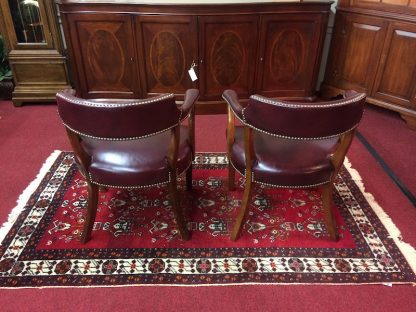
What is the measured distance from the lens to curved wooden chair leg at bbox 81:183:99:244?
1.71 meters

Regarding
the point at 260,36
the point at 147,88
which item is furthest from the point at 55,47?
the point at 260,36

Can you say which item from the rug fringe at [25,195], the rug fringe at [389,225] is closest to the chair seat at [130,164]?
the rug fringe at [25,195]

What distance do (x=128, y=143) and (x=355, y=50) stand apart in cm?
227

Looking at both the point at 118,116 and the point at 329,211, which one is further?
the point at 329,211

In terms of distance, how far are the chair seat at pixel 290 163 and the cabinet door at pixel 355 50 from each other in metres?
1.61

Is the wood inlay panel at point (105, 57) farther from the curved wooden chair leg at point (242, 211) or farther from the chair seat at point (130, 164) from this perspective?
the curved wooden chair leg at point (242, 211)

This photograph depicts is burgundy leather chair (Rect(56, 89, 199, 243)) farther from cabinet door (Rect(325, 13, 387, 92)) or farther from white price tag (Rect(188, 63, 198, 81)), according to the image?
cabinet door (Rect(325, 13, 387, 92))

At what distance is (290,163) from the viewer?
1615mm

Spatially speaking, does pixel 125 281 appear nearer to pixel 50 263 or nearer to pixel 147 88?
pixel 50 263

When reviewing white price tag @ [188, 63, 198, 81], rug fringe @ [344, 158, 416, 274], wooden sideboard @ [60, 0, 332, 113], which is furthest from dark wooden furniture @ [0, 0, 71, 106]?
rug fringe @ [344, 158, 416, 274]

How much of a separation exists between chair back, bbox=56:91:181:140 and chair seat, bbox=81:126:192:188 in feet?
0.67

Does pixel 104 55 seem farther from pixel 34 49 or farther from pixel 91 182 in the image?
pixel 91 182

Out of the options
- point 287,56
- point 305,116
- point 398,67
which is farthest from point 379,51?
point 305,116

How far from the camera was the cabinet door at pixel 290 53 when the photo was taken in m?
2.87
